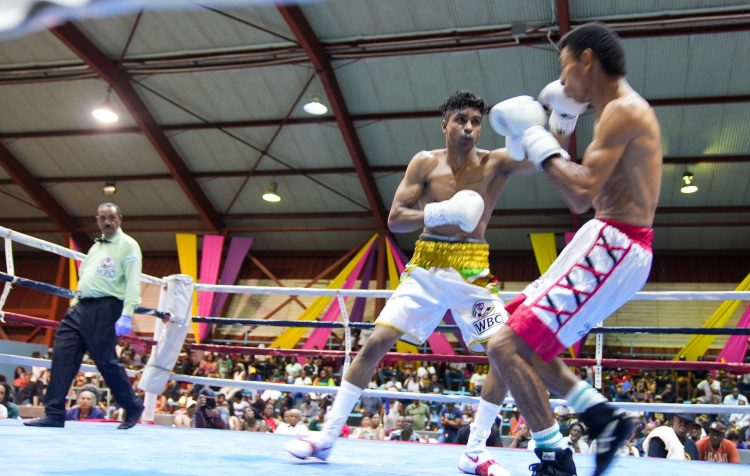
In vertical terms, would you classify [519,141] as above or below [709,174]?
below

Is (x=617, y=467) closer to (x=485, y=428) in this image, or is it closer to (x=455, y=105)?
(x=485, y=428)

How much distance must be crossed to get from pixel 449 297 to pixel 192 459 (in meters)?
1.04

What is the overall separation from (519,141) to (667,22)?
318 inches

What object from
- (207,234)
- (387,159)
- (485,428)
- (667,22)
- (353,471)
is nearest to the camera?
(353,471)

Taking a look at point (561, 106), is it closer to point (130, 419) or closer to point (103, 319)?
point (103, 319)

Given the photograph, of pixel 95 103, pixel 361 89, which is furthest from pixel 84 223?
pixel 361 89

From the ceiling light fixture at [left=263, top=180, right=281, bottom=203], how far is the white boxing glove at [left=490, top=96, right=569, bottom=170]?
11.3 m

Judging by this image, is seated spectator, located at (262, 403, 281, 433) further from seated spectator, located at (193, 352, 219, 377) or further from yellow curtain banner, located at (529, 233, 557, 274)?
yellow curtain banner, located at (529, 233, 557, 274)

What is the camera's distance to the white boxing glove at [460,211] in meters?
2.37

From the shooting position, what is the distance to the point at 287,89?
11.1 m

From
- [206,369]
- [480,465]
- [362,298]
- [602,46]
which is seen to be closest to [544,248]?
[362,298]

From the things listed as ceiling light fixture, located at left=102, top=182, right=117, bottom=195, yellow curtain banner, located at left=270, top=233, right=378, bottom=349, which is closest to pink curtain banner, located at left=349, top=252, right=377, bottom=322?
yellow curtain banner, located at left=270, top=233, right=378, bottom=349

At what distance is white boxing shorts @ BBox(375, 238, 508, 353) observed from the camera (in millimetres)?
2498

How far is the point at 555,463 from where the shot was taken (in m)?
1.81
